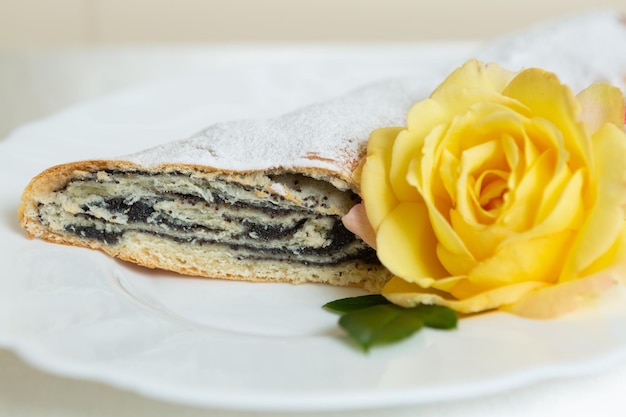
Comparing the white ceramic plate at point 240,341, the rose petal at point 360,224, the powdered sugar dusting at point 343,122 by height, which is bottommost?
the white ceramic plate at point 240,341

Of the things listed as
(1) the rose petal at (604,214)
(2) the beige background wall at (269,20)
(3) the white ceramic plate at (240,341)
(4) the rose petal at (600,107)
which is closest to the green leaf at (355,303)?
(3) the white ceramic plate at (240,341)

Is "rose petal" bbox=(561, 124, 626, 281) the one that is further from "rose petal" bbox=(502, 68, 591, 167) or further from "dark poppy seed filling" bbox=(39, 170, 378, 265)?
"dark poppy seed filling" bbox=(39, 170, 378, 265)

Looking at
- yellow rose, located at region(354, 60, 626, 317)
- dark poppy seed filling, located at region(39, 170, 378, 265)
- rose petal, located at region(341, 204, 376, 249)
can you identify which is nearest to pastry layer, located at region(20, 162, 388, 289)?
dark poppy seed filling, located at region(39, 170, 378, 265)

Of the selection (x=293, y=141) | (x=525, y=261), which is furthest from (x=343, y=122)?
(x=525, y=261)

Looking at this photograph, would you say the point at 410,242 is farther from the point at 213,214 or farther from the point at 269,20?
the point at 269,20

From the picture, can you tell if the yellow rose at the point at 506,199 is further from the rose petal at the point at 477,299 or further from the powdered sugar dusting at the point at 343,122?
the powdered sugar dusting at the point at 343,122

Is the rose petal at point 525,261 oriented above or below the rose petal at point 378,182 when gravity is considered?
below
